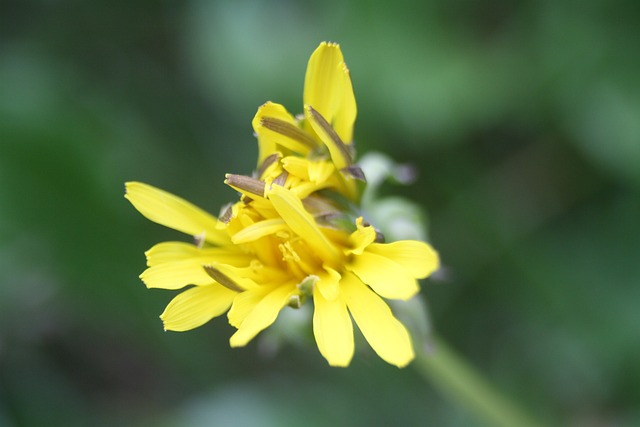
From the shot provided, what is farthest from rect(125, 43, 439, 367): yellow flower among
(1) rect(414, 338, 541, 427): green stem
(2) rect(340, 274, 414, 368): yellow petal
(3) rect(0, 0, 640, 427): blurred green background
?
(3) rect(0, 0, 640, 427): blurred green background

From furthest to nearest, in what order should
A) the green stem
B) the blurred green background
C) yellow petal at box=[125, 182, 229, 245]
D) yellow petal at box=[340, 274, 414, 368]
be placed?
the blurred green background
the green stem
yellow petal at box=[125, 182, 229, 245]
yellow petal at box=[340, 274, 414, 368]

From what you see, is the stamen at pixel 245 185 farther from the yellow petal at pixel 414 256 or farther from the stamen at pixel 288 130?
the yellow petal at pixel 414 256

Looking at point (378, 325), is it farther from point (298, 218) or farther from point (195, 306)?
point (195, 306)

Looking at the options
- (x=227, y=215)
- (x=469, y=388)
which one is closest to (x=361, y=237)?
(x=227, y=215)

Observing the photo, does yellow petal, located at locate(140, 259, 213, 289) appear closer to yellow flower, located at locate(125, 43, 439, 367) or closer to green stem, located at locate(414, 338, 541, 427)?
yellow flower, located at locate(125, 43, 439, 367)

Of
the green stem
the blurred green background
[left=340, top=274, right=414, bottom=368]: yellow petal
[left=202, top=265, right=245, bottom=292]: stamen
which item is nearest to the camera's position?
[left=340, top=274, right=414, bottom=368]: yellow petal

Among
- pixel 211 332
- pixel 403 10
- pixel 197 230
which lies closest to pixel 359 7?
pixel 403 10

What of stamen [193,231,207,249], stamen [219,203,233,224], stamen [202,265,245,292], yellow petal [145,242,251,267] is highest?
stamen [219,203,233,224]
